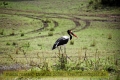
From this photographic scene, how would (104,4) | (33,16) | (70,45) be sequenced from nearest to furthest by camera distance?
1. (70,45)
2. (33,16)
3. (104,4)

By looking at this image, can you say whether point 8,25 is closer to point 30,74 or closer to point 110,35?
point 110,35

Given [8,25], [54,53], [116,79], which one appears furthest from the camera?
[8,25]

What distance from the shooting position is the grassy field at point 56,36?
29.9 ft

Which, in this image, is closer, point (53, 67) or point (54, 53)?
point (53, 67)

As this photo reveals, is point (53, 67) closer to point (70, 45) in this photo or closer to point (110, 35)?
point (70, 45)

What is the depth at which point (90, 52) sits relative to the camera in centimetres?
1059

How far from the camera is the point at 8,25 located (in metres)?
15.1

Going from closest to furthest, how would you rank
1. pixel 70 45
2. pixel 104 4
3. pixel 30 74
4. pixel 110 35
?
pixel 30 74
pixel 70 45
pixel 110 35
pixel 104 4

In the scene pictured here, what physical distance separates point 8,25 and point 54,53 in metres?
5.22

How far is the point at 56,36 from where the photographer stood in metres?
13.1

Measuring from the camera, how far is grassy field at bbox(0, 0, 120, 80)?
9109mm

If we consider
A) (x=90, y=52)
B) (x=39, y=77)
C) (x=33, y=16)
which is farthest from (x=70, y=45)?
(x=33, y=16)

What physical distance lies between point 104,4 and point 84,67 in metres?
11.7

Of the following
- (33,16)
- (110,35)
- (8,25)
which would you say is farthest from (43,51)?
(33,16)
